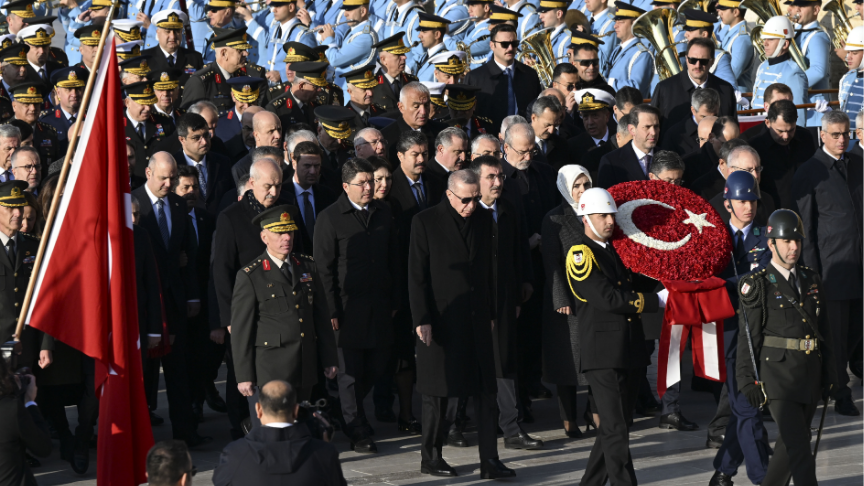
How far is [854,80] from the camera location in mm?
12008

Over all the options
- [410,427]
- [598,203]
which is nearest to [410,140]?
[410,427]

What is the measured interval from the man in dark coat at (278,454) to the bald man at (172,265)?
364 centimetres

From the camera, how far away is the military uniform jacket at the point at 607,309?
294 inches

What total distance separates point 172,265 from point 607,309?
10.8ft

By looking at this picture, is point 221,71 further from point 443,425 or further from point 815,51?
point 815,51

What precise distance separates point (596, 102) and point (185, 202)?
13.3ft

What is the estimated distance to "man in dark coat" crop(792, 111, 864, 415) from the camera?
990 cm

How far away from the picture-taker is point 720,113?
471 inches

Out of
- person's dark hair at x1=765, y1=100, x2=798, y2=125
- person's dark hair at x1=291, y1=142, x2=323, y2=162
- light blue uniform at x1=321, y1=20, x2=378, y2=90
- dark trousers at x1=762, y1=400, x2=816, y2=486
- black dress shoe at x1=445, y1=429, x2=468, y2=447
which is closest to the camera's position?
dark trousers at x1=762, y1=400, x2=816, y2=486

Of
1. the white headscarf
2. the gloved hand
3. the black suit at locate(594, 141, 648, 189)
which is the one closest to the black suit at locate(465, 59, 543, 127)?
the black suit at locate(594, 141, 648, 189)

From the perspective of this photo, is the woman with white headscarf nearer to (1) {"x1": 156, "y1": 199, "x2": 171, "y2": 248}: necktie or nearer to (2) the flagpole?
(1) {"x1": 156, "y1": 199, "x2": 171, "y2": 248}: necktie

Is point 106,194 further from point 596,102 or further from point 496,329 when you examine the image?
point 596,102

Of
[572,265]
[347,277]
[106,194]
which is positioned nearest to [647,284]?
[572,265]

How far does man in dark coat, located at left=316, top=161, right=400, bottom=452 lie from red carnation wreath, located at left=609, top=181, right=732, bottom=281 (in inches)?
71.8
